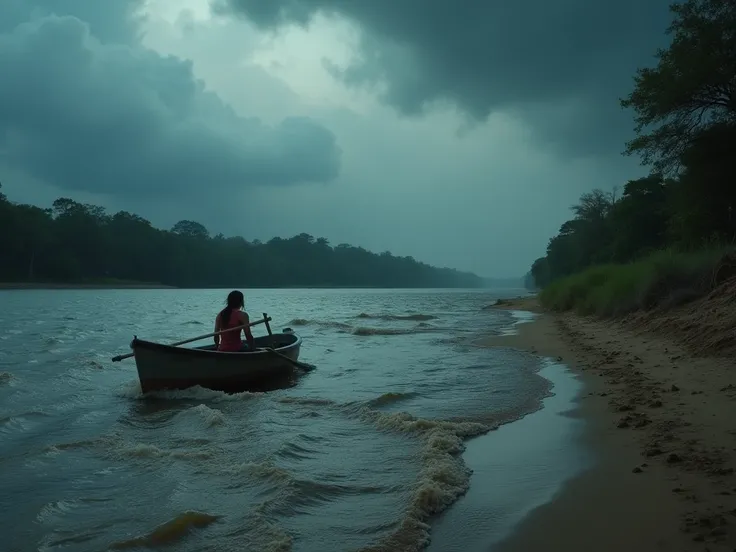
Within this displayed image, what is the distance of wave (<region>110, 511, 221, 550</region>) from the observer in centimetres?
360

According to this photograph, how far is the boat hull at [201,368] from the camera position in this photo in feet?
28.9

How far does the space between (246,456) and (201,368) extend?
4049mm

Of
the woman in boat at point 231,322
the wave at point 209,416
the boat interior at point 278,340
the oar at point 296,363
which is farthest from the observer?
the boat interior at point 278,340

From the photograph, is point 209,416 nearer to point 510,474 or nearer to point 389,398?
point 389,398

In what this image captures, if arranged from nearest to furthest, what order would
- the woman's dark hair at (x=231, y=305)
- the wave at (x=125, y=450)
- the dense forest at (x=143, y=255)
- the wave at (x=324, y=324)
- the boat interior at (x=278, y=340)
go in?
the wave at (x=125, y=450)
the woman's dark hair at (x=231, y=305)
the boat interior at (x=278, y=340)
the wave at (x=324, y=324)
the dense forest at (x=143, y=255)

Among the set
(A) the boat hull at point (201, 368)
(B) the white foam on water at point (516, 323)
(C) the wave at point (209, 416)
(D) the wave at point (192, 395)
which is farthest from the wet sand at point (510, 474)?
(B) the white foam on water at point (516, 323)

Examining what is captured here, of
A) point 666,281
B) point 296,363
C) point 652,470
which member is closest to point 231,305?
point 296,363

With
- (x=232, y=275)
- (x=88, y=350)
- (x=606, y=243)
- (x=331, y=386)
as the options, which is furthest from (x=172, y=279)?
(x=331, y=386)

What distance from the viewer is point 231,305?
10586mm

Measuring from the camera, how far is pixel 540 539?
3.30m

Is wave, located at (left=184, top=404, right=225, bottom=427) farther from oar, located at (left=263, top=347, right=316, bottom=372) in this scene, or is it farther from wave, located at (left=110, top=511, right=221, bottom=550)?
wave, located at (left=110, top=511, right=221, bottom=550)

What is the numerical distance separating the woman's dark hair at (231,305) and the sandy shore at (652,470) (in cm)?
642

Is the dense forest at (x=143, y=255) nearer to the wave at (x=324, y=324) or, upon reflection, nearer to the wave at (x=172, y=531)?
the wave at (x=324, y=324)

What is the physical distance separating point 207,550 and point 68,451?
3.31 meters
